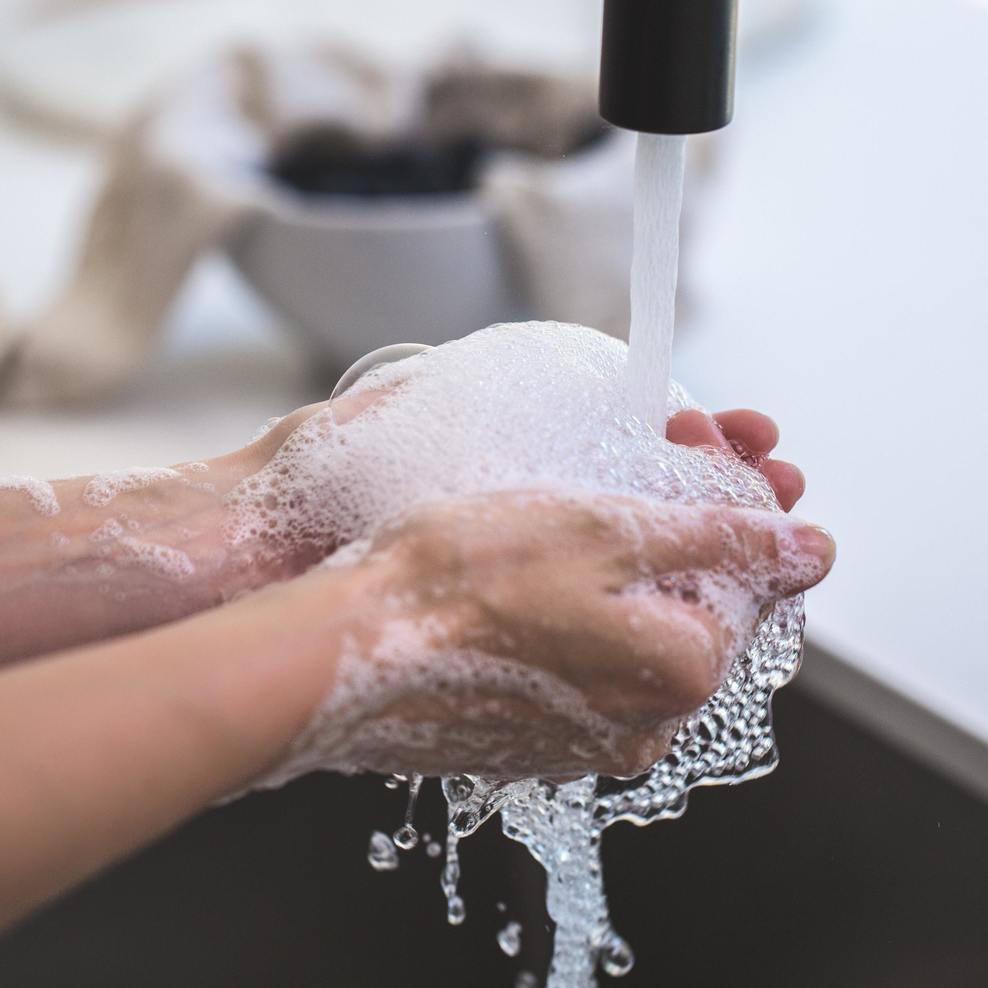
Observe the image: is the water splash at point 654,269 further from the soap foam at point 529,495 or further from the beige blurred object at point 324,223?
the beige blurred object at point 324,223

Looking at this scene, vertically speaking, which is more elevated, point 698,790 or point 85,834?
point 85,834

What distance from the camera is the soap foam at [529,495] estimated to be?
35cm

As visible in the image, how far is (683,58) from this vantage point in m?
0.29

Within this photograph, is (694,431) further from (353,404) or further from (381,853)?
(381,853)

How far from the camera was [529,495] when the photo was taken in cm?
37

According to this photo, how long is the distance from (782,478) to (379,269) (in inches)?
12.6

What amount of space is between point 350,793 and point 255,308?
36cm

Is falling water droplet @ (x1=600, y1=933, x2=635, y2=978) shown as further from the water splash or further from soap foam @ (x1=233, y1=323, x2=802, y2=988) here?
the water splash

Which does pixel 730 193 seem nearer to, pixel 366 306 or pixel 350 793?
pixel 366 306

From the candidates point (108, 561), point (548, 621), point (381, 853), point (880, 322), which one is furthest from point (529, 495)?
point (880, 322)

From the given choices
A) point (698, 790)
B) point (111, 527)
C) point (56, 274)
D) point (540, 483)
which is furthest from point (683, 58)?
point (56, 274)

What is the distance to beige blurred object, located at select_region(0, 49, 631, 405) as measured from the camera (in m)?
0.70

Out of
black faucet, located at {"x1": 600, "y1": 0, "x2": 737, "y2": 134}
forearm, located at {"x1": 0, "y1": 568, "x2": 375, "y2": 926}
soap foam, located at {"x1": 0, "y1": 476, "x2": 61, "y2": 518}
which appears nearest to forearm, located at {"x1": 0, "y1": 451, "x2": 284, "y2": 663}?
soap foam, located at {"x1": 0, "y1": 476, "x2": 61, "y2": 518}

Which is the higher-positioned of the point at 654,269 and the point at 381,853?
the point at 654,269
